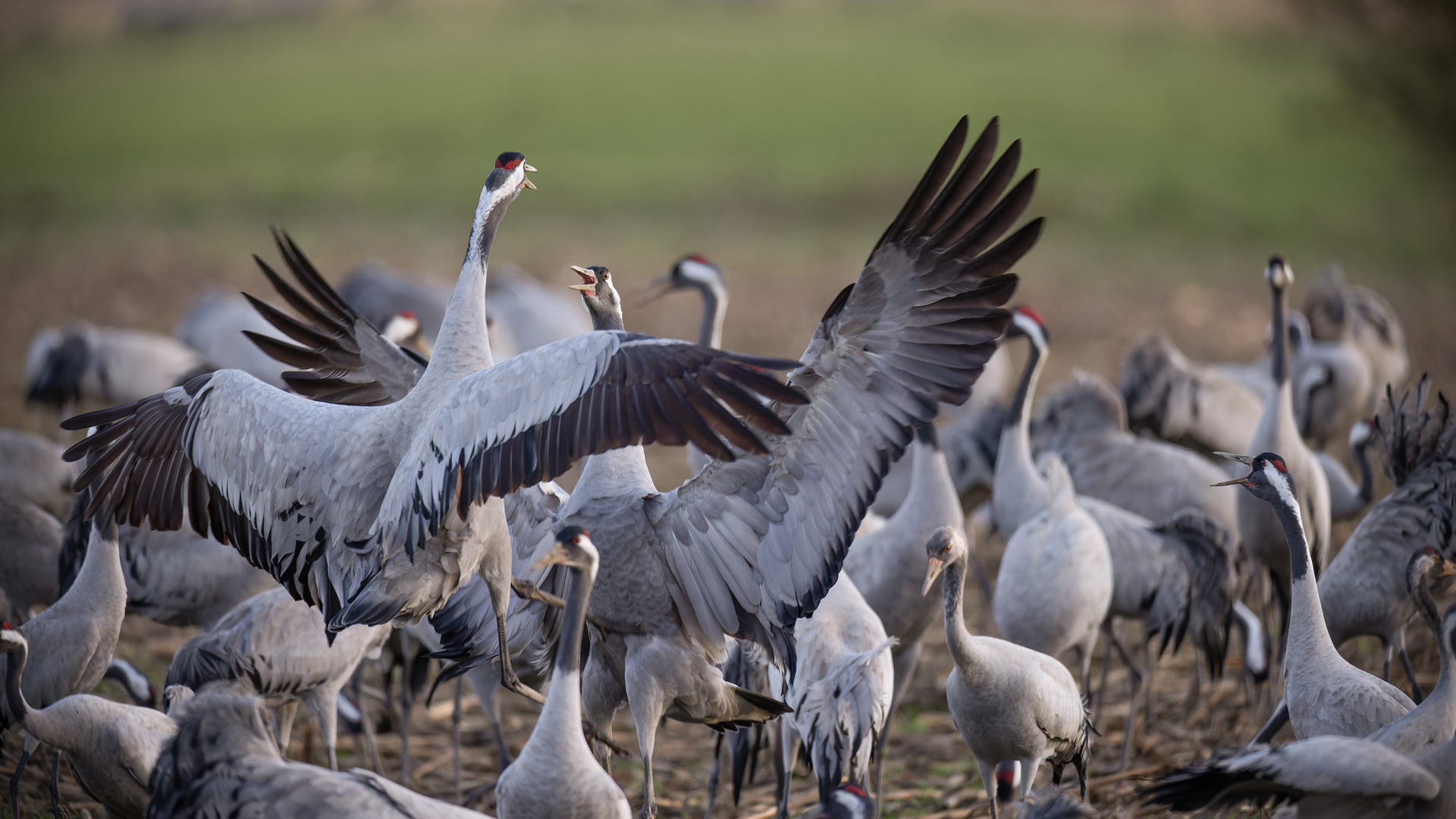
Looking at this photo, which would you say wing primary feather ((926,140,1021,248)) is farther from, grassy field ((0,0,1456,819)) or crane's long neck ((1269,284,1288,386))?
crane's long neck ((1269,284,1288,386))

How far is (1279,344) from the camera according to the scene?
216 inches

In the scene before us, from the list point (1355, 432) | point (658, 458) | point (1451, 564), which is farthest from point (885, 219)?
point (1451, 564)

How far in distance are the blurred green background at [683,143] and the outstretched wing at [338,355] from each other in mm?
6744

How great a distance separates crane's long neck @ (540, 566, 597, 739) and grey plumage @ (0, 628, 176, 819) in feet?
3.27

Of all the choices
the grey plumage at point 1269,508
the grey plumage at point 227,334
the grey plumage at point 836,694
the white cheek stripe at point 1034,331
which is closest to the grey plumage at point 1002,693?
the grey plumage at point 836,694

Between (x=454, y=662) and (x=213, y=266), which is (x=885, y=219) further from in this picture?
(x=454, y=662)

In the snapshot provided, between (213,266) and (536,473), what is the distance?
483 inches

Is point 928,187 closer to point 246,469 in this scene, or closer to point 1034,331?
point 246,469

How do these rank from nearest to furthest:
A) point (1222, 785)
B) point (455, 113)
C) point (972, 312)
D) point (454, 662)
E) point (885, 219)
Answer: point (1222, 785) → point (972, 312) → point (454, 662) → point (885, 219) → point (455, 113)

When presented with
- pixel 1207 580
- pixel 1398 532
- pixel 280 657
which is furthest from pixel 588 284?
pixel 1398 532

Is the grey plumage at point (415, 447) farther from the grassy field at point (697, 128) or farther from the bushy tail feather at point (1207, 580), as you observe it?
the grassy field at point (697, 128)

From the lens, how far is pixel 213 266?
46.4ft

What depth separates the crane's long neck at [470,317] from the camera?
3615mm

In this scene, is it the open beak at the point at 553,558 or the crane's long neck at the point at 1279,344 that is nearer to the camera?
the open beak at the point at 553,558
